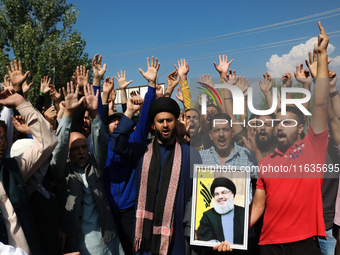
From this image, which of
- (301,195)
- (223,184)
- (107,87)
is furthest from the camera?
(107,87)

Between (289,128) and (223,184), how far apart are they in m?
0.79

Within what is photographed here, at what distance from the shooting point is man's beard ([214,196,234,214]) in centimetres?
278

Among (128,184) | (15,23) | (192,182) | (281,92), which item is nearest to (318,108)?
(281,92)

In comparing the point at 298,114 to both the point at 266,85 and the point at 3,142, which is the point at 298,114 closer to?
the point at 266,85

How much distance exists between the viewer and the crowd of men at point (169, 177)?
8.45 ft

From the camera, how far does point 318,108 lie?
2.64 m

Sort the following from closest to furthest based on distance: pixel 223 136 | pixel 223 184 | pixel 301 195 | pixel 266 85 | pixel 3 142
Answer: pixel 3 142 < pixel 301 195 < pixel 223 184 < pixel 223 136 < pixel 266 85

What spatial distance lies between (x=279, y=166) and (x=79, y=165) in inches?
72.1

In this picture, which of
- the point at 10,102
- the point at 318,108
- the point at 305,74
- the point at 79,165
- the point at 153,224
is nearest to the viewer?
the point at 10,102

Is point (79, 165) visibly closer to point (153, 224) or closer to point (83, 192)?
point (83, 192)

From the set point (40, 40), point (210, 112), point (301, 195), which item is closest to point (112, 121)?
point (210, 112)

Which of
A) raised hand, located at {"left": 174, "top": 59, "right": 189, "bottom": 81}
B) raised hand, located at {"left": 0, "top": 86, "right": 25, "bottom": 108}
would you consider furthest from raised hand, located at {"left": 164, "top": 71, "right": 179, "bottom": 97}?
raised hand, located at {"left": 0, "top": 86, "right": 25, "bottom": 108}

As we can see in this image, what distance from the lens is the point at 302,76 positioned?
3480mm

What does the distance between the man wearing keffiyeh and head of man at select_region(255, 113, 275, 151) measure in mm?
630
